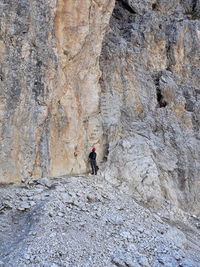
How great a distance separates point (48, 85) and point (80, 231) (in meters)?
8.27

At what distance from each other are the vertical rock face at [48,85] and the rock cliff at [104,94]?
51mm

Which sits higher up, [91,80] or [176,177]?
[91,80]

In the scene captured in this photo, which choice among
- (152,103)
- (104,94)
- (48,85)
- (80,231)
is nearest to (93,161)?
(48,85)

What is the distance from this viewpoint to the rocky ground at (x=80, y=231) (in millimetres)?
11945

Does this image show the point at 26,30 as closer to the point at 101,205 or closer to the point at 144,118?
the point at 101,205

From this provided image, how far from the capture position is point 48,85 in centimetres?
1852

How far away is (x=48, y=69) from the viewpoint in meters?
18.5

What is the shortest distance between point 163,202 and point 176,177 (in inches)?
134

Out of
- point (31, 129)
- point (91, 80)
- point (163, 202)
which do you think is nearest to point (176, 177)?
point (163, 202)

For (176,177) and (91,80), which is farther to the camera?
(176,177)

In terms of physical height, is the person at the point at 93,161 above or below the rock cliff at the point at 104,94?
below

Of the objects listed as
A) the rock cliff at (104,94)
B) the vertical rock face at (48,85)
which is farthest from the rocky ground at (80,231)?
the rock cliff at (104,94)

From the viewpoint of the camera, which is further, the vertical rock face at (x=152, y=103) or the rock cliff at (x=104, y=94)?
the vertical rock face at (x=152, y=103)

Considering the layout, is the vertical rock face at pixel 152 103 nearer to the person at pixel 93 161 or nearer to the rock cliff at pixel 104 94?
the rock cliff at pixel 104 94
